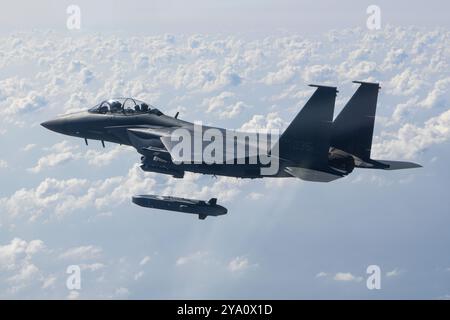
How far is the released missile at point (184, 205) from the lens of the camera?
3466cm

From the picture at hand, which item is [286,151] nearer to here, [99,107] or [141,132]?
[141,132]

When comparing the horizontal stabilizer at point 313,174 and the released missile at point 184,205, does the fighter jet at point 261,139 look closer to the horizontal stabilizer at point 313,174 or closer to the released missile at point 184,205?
the horizontal stabilizer at point 313,174

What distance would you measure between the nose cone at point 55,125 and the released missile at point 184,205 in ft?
27.3

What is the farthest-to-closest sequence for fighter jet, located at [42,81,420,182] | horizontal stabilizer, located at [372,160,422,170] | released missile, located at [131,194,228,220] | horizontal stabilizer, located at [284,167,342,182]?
1. horizontal stabilizer, located at [372,160,422,170]
2. released missile, located at [131,194,228,220]
3. horizontal stabilizer, located at [284,167,342,182]
4. fighter jet, located at [42,81,420,182]

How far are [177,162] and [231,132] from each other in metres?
7.21

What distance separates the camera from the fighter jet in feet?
96.3

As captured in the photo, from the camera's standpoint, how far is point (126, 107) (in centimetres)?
3872

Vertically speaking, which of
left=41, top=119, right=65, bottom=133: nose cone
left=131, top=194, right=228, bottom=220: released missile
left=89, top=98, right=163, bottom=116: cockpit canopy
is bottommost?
left=131, top=194, right=228, bottom=220: released missile

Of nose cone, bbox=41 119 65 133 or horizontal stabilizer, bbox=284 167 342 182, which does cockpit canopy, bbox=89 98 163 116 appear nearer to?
nose cone, bbox=41 119 65 133

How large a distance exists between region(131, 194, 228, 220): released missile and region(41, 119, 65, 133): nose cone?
27.3ft

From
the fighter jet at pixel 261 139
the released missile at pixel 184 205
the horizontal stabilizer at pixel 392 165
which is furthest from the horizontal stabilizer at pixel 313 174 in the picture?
the released missile at pixel 184 205

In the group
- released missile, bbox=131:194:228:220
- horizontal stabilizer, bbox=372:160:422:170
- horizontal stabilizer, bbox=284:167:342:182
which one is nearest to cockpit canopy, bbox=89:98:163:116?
released missile, bbox=131:194:228:220

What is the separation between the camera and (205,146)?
3400 centimetres
